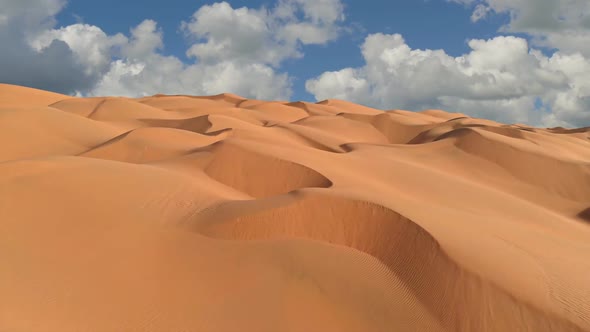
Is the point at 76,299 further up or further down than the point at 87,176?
further down

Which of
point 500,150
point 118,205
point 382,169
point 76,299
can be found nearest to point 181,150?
point 382,169

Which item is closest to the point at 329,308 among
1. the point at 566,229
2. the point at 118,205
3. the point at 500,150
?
the point at 118,205

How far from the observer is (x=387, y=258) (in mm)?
8539

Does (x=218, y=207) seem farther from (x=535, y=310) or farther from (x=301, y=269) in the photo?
(x=535, y=310)

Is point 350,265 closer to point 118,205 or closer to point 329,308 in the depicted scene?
point 329,308

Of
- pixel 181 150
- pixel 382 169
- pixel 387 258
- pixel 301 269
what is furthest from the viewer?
pixel 181 150

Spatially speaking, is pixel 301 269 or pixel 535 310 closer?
pixel 535 310

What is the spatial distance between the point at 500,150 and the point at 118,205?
68.7ft

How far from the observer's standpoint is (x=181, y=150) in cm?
2092

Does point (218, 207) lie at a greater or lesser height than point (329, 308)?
greater

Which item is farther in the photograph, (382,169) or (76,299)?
(382,169)

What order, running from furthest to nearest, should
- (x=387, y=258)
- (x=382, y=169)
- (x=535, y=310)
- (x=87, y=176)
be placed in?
(x=382, y=169), (x=87, y=176), (x=387, y=258), (x=535, y=310)

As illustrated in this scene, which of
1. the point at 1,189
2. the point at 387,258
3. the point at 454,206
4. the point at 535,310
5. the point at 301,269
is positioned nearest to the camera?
the point at 535,310

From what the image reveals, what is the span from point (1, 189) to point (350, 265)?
7.59m
